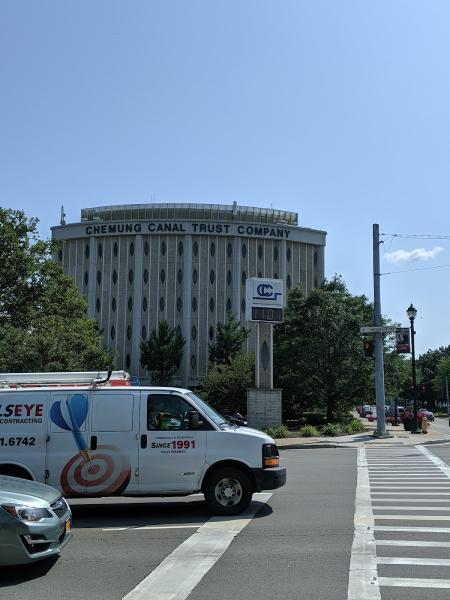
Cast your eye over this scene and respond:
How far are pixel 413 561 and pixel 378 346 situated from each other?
24990 millimetres

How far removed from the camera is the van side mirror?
390 inches

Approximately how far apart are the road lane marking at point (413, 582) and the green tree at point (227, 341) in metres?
65.6

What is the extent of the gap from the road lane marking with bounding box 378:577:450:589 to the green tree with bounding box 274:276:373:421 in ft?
105

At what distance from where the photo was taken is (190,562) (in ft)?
23.0

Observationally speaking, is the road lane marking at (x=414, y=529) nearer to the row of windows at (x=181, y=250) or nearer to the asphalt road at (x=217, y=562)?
the asphalt road at (x=217, y=562)

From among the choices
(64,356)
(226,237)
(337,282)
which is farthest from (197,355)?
(64,356)

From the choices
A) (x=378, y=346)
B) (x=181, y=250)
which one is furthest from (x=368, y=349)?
(x=181, y=250)

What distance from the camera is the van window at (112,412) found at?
9883 millimetres

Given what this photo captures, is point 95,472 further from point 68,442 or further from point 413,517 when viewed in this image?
point 413,517

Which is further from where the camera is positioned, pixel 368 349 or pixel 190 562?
pixel 368 349

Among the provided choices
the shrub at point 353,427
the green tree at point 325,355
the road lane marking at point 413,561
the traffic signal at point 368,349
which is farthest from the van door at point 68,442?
the green tree at point 325,355

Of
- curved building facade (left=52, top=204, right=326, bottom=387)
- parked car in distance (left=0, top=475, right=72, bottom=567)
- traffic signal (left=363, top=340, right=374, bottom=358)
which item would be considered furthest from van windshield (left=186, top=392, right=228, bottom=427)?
curved building facade (left=52, top=204, right=326, bottom=387)

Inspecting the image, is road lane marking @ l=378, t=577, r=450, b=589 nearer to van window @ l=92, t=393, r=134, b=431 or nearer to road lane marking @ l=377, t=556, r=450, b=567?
road lane marking @ l=377, t=556, r=450, b=567

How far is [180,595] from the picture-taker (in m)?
5.80
